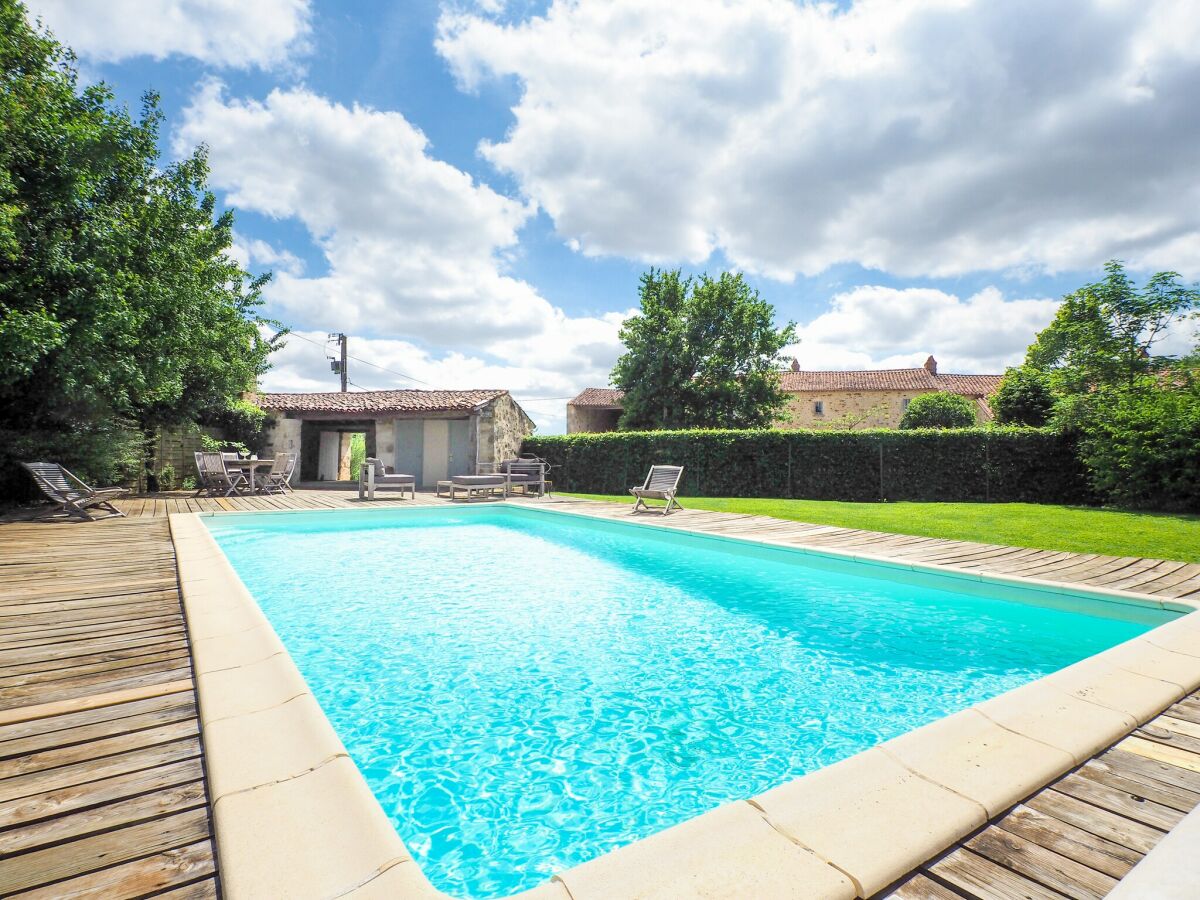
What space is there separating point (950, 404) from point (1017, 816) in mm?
25421

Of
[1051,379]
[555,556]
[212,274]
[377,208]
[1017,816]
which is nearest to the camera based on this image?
[1017,816]

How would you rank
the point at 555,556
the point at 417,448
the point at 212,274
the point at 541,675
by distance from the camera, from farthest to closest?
the point at 417,448
the point at 212,274
the point at 555,556
the point at 541,675

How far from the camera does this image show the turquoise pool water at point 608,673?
2537mm

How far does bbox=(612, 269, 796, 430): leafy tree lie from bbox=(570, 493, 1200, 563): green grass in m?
12.2

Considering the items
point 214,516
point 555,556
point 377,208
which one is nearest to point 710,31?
point 555,556

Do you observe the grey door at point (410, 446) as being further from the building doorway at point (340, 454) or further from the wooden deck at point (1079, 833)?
the wooden deck at point (1079, 833)

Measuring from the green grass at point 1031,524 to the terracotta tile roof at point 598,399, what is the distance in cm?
2366

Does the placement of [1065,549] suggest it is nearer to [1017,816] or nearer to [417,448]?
[1017,816]

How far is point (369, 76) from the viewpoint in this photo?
9016 mm

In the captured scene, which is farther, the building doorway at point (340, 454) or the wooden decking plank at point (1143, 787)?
the building doorway at point (340, 454)

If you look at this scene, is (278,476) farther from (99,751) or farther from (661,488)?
(99,751)

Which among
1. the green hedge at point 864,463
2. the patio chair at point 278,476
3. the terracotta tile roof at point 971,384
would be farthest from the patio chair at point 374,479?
the terracotta tile roof at point 971,384

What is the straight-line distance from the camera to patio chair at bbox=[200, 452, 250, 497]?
43.8 ft

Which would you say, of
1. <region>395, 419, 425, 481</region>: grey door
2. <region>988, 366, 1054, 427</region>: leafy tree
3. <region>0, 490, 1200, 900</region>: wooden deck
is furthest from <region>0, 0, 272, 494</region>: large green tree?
<region>988, 366, 1054, 427</region>: leafy tree
